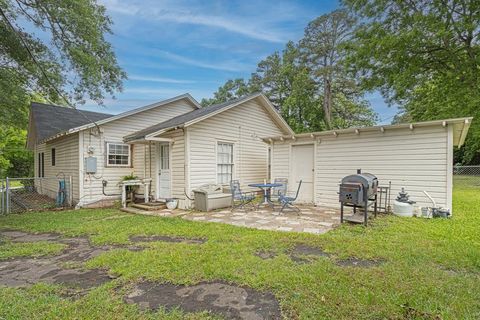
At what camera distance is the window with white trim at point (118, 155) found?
972cm

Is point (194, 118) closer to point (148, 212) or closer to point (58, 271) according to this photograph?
point (148, 212)

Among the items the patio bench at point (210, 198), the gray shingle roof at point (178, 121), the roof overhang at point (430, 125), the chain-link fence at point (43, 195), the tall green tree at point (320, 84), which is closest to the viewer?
the roof overhang at point (430, 125)

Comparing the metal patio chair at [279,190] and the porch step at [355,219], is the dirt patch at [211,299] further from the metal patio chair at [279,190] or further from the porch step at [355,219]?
the metal patio chair at [279,190]

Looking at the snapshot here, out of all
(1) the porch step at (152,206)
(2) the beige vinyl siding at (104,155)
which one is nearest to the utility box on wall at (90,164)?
(2) the beige vinyl siding at (104,155)

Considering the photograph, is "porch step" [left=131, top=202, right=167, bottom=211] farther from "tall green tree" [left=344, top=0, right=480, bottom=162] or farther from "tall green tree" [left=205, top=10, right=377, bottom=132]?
"tall green tree" [left=205, top=10, right=377, bottom=132]

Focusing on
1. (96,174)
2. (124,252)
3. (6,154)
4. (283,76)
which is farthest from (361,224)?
(6,154)

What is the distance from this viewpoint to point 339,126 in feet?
65.0

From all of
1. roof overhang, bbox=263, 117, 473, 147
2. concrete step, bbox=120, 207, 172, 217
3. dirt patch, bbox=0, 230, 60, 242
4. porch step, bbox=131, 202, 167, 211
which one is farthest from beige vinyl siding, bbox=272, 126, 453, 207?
dirt patch, bbox=0, 230, 60, 242

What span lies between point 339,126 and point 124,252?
61.8 feet

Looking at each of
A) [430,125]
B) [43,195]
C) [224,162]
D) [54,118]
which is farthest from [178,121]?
[43,195]

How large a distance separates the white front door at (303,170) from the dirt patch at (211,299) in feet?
20.9

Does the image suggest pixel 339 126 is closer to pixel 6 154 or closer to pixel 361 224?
pixel 361 224

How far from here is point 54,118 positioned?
13.3 metres

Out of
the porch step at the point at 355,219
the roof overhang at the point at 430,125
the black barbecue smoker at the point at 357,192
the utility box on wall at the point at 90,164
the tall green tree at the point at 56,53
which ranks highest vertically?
the tall green tree at the point at 56,53
